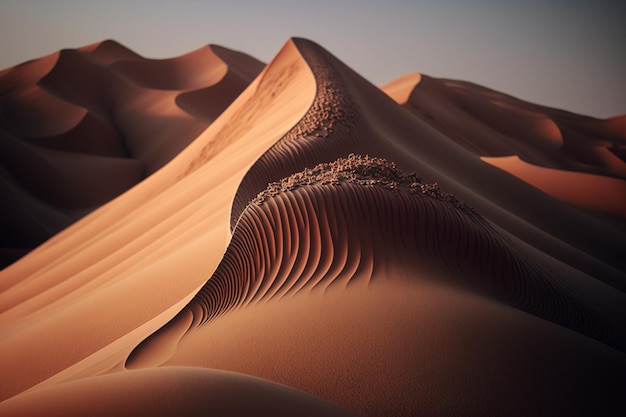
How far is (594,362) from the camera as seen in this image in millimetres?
2938

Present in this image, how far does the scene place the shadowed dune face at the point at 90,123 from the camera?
72.8 ft

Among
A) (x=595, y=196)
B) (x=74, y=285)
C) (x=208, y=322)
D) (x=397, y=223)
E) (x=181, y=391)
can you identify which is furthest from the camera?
(x=595, y=196)

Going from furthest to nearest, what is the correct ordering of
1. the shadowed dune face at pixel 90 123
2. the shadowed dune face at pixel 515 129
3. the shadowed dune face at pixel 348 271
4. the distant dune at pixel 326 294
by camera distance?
the shadowed dune face at pixel 515 129 → the shadowed dune face at pixel 90 123 → the shadowed dune face at pixel 348 271 → the distant dune at pixel 326 294

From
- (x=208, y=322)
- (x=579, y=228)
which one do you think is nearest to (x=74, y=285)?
(x=208, y=322)

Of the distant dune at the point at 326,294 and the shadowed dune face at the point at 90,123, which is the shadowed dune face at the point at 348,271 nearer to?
the distant dune at the point at 326,294

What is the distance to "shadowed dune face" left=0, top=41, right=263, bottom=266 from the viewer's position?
22.2 metres

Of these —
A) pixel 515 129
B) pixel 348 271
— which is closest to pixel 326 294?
pixel 348 271

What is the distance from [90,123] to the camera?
2953 centimetres

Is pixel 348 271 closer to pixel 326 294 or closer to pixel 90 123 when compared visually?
pixel 326 294

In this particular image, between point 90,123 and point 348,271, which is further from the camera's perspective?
point 90,123

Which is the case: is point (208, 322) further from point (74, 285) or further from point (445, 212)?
point (74, 285)

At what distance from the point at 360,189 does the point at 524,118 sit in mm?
31004

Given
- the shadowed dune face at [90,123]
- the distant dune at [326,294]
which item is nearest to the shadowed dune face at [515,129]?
the shadowed dune face at [90,123]

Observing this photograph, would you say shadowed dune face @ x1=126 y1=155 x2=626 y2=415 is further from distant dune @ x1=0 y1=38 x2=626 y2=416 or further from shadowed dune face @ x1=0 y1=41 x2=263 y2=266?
shadowed dune face @ x1=0 y1=41 x2=263 y2=266
